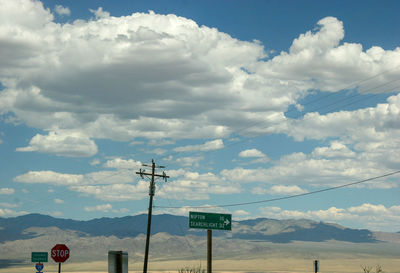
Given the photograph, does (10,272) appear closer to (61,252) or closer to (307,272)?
(307,272)

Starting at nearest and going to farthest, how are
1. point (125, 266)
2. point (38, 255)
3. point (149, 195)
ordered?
point (125, 266)
point (38, 255)
point (149, 195)

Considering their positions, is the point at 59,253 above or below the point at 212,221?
below

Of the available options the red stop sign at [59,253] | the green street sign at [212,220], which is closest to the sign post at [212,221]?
the green street sign at [212,220]

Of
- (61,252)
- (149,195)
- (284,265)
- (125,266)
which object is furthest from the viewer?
(284,265)

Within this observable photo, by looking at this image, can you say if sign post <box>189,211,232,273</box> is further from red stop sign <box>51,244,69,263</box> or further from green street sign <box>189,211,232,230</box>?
red stop sign <box>51,244,69,263</box>

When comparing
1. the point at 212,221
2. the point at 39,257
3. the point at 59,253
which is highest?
the point at 212,221

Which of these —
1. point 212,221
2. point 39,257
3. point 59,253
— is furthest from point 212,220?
point 39,257

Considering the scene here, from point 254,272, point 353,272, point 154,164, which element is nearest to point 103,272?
point 254,272

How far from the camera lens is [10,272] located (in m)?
141

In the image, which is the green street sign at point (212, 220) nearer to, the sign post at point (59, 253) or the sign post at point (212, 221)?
the sign post at point (212, 221)

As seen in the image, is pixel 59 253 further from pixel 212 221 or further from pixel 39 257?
pixel 212 221

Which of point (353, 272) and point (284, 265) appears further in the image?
point (284, 265)

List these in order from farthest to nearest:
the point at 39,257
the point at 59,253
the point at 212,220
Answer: the point at 39,257
the point at 212,220
the point at 59,253

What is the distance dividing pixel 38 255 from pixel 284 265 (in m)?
168
